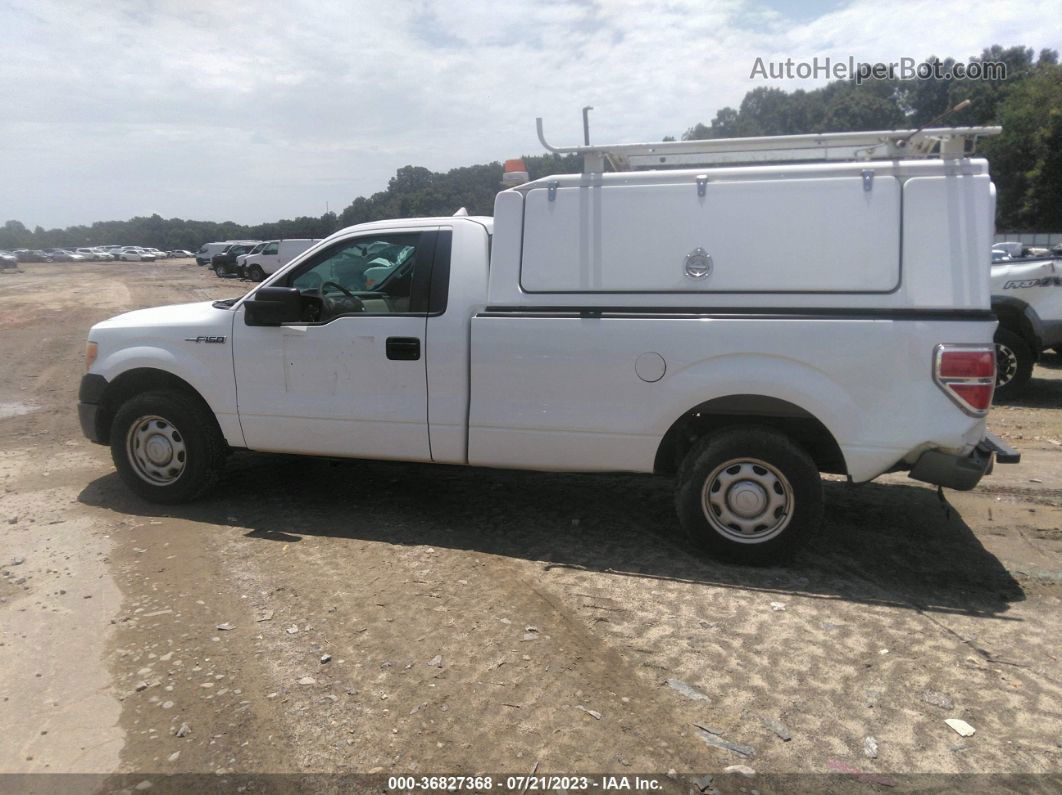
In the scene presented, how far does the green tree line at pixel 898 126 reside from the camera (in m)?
6.74

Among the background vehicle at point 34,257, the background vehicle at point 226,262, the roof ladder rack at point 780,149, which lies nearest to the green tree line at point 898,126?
the roof ladder rack at point 780,149

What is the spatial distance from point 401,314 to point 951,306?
10.4 feet

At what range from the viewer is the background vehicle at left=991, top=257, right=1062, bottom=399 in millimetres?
9023

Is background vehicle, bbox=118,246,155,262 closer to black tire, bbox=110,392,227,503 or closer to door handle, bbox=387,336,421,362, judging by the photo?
black tire, bbox=110,392,227,503

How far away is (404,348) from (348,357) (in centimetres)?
41

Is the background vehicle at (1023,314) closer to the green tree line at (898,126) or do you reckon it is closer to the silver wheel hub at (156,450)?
the green tree line at (898,126)

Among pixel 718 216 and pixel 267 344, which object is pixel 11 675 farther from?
pixel 718 216

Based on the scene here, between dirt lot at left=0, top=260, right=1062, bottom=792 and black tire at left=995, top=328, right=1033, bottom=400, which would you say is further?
black tire at left=995, top=328, right=1033, bottom=400

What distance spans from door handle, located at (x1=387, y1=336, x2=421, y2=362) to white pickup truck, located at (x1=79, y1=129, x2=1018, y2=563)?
1cm

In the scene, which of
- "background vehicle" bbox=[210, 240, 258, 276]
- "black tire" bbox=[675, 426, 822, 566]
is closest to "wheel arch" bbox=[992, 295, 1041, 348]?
"black tire" bbox=[675, 426, 822, 566]

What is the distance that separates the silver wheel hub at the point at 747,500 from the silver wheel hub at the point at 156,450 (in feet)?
11.9

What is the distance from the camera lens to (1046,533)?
5266mm

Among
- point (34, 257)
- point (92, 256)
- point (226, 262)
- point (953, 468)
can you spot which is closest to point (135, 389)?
point (953, 468)

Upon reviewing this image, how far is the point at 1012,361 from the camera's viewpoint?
30.5 ft
